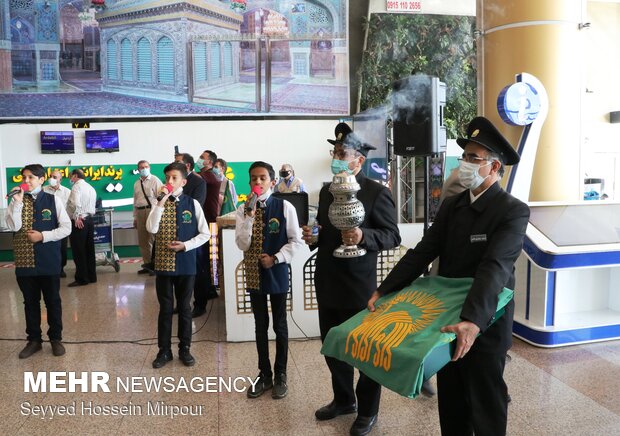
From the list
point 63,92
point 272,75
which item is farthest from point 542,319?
point 63,92

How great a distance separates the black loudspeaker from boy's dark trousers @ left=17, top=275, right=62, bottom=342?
301 cm

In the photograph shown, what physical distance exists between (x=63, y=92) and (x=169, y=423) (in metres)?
9.16

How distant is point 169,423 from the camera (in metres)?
3.09

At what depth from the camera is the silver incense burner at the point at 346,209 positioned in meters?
2.52

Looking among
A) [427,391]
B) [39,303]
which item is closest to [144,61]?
[39,303]

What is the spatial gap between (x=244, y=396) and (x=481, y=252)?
2033 mm

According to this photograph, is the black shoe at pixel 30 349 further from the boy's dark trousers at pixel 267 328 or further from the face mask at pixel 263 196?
the face mask at pixel 263 196

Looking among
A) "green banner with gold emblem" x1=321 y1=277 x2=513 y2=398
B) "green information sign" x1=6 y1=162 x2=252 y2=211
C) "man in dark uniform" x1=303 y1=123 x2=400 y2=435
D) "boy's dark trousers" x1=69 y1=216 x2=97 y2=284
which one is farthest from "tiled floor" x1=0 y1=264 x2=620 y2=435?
"green information sign" x1=6 y1=162 x2=252 y2=211

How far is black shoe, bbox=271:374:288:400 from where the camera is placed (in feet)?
11.1

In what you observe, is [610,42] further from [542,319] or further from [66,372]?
[66,372]

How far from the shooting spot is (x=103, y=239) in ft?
27.4

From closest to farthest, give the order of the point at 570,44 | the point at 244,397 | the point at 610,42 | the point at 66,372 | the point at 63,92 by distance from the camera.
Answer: the point at 244,397
the point at 66,372
the point at 570,44
the point at 63,92
the point at 610,42

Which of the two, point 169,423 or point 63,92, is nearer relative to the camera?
point 169,423

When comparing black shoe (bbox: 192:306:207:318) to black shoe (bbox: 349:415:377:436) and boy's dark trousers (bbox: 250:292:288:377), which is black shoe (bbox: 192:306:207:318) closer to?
boy's dark trousers (bbox: 250:292:288:377)
